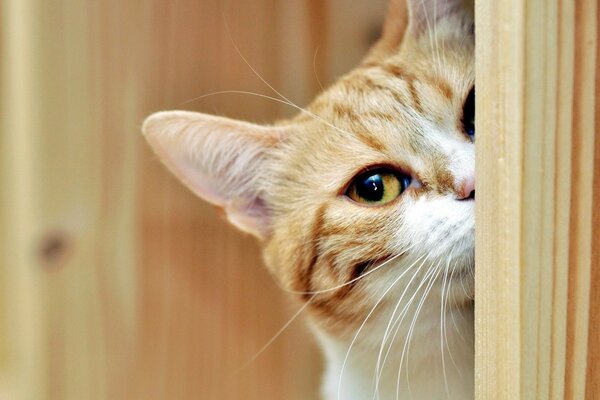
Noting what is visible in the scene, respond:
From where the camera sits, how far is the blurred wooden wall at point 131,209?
159cm

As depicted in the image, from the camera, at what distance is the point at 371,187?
102cm

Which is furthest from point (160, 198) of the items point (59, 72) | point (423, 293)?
point (423, 293)

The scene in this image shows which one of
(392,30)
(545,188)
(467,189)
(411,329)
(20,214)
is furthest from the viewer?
(20,214)

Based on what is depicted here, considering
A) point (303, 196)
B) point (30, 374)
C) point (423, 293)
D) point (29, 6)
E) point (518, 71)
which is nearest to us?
point (518, 71)

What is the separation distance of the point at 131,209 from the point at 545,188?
129 cm

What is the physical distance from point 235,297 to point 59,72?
701 mm

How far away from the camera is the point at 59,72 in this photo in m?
1.63

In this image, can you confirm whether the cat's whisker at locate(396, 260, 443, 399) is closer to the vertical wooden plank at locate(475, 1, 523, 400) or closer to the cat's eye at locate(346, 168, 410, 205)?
the cat's eye at locate(346, 168, 410, 205)

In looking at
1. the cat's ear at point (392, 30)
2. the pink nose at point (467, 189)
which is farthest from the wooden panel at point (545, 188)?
the cat's ear at point (392, 30)

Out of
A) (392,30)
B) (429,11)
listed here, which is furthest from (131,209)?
(429,11)

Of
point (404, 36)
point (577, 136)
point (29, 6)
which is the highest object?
point (29, 6)

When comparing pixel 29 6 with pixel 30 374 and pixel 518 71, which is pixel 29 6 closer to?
pixel 30 374

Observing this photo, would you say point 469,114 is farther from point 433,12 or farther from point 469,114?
point 433,12

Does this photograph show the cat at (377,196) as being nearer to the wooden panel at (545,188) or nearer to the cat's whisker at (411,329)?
the cat's whisker at (411,329)
